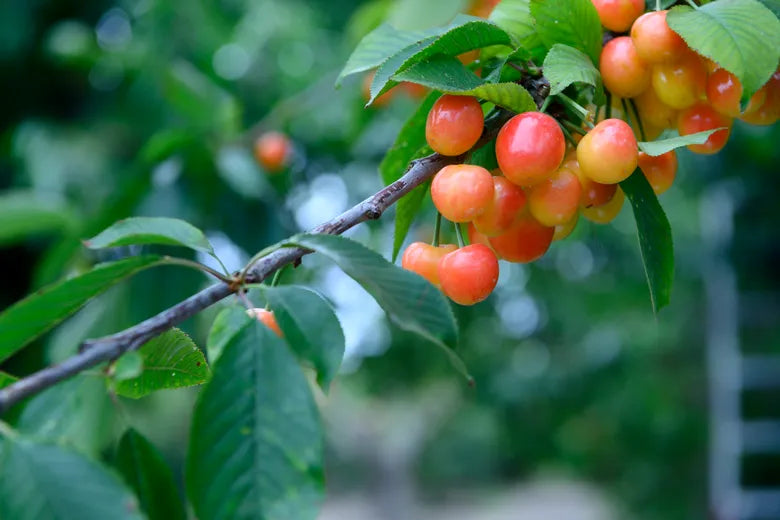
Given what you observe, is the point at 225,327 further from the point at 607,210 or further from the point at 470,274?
the point at 607,210

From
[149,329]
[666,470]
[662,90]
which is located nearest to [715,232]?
[666,470]

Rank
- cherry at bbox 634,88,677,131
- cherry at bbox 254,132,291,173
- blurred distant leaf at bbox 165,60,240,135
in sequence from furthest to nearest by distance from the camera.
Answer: cherry at bbox 254,132,291,173 → blurred distant leaf at bbox 165,60,240,135 → cherry at bbox 634,88,677,131

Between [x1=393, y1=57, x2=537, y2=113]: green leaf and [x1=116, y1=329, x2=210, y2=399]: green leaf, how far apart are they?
0.65 feet

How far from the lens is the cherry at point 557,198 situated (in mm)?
461

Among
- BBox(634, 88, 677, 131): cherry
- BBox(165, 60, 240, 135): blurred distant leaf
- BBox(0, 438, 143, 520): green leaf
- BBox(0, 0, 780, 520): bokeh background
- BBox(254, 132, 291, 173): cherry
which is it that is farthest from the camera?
BBox(254, 132, 291, 173): cherry

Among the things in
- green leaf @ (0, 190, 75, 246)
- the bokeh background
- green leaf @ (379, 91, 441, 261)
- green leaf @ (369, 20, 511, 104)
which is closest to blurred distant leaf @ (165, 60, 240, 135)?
the bokeh background

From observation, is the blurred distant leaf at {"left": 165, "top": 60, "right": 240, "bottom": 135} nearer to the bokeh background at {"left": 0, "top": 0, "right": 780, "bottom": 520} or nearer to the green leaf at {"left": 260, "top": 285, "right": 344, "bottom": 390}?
the bokeh background at {"left": 0, "top": 0, "right": 780, "bottom": 520}

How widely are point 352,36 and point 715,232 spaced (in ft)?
9.07

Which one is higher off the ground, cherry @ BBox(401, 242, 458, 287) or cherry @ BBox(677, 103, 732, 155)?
cherry @ BBox(677, 103, 732, 155)

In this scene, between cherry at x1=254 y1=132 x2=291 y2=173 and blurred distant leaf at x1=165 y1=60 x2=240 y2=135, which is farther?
cherry at x1=254 y1=132 x2=291 y2=173

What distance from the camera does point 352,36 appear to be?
4.35 feet

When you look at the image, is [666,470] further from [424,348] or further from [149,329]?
[149,329]

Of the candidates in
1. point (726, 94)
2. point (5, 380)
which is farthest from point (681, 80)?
Result: point (5, 380)

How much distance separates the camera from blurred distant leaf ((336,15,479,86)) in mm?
511
